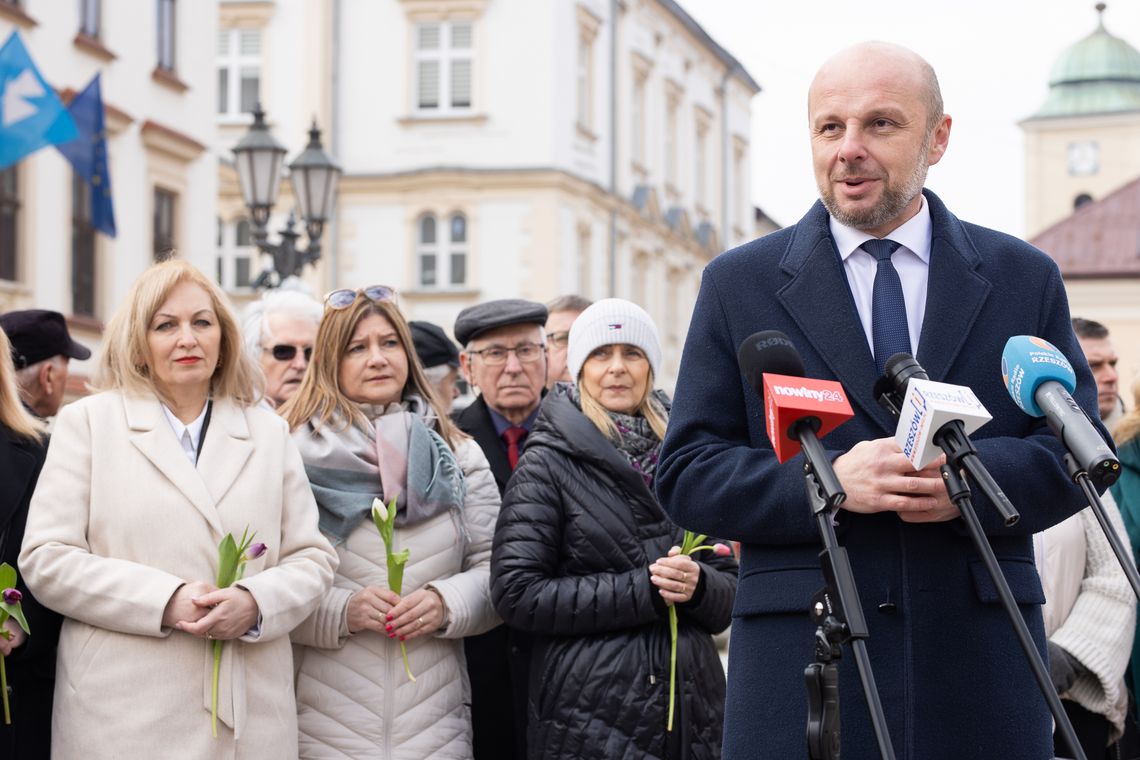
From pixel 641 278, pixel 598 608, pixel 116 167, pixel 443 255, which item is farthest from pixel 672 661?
pixel 641 278

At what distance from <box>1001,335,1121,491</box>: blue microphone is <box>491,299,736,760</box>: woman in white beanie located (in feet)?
7.22

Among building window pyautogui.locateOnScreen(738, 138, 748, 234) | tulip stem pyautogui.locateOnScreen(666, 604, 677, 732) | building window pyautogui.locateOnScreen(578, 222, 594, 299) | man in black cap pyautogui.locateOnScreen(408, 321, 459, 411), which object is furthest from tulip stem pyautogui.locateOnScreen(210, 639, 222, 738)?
building window pyautogui.locateOnScreen(738, 138, 748, 234)

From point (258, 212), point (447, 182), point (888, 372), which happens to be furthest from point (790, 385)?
point (447, 182)

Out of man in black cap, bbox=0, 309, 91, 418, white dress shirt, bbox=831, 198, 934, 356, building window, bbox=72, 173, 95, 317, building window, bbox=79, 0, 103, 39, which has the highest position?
building window, bbox=79, 0, 103, 39

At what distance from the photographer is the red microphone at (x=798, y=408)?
313 centimetres

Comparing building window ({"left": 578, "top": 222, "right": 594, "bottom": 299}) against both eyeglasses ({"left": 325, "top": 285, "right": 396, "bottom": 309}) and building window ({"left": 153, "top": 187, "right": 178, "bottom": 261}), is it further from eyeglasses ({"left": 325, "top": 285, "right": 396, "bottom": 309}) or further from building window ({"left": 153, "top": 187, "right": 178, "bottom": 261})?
eyeglasses ({"left": 325, "top": 285, "right": 396, "bottom": 309})

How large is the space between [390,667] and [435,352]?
95.8 inches

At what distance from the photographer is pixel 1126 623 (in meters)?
6.09

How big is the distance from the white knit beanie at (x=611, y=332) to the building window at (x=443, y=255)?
2986 cm

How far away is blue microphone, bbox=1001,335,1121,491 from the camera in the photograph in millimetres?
3066

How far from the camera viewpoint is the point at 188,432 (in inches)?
205

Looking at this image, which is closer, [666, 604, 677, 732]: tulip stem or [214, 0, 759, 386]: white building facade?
[666, 604, 677, 732]: tulip stem

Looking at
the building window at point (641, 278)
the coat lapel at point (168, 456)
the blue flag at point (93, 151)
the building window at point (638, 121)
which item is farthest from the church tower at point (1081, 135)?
the coat lapel at point (168, 456)

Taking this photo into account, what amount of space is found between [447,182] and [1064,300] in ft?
106
